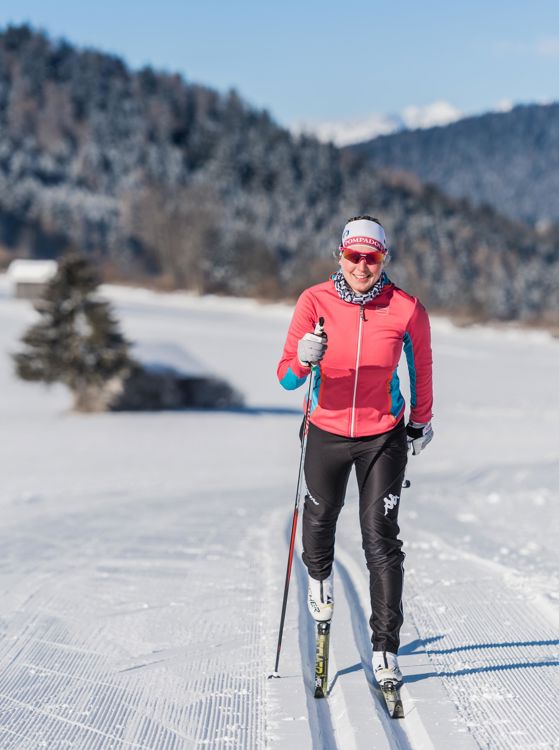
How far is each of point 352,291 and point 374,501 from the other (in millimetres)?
889

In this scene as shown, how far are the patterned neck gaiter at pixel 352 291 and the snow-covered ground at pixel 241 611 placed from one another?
1639mm

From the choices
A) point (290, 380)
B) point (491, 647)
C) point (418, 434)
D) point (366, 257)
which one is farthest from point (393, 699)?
point (366, 257)

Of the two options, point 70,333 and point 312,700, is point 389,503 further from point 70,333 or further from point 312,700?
point 70,333

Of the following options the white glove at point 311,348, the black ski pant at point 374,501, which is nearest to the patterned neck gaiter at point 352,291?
the white glove at point 311,348

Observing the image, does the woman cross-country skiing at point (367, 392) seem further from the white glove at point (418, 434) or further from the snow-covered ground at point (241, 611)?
the snow-covered ground at point (241, 611)

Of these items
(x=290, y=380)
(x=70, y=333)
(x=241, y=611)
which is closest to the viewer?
(x=290, y=380)

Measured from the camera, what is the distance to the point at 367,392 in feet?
11.6

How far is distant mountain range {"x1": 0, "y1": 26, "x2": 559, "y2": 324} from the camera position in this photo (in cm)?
9096

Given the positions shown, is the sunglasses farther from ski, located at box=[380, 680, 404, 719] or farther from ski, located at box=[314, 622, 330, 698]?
ski, located at box=[380, 680, 404, 719]

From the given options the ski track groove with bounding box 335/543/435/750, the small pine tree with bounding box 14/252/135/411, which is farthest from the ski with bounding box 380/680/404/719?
the small pine tree with bounding box 14/252/135/411

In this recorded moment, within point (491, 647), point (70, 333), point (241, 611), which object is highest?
point (491, 647)

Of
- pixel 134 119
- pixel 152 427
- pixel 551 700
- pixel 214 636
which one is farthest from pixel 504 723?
pixel 134 119

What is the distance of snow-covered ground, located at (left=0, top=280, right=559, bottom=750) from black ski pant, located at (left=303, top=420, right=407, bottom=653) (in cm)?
37

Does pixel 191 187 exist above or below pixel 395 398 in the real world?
above
